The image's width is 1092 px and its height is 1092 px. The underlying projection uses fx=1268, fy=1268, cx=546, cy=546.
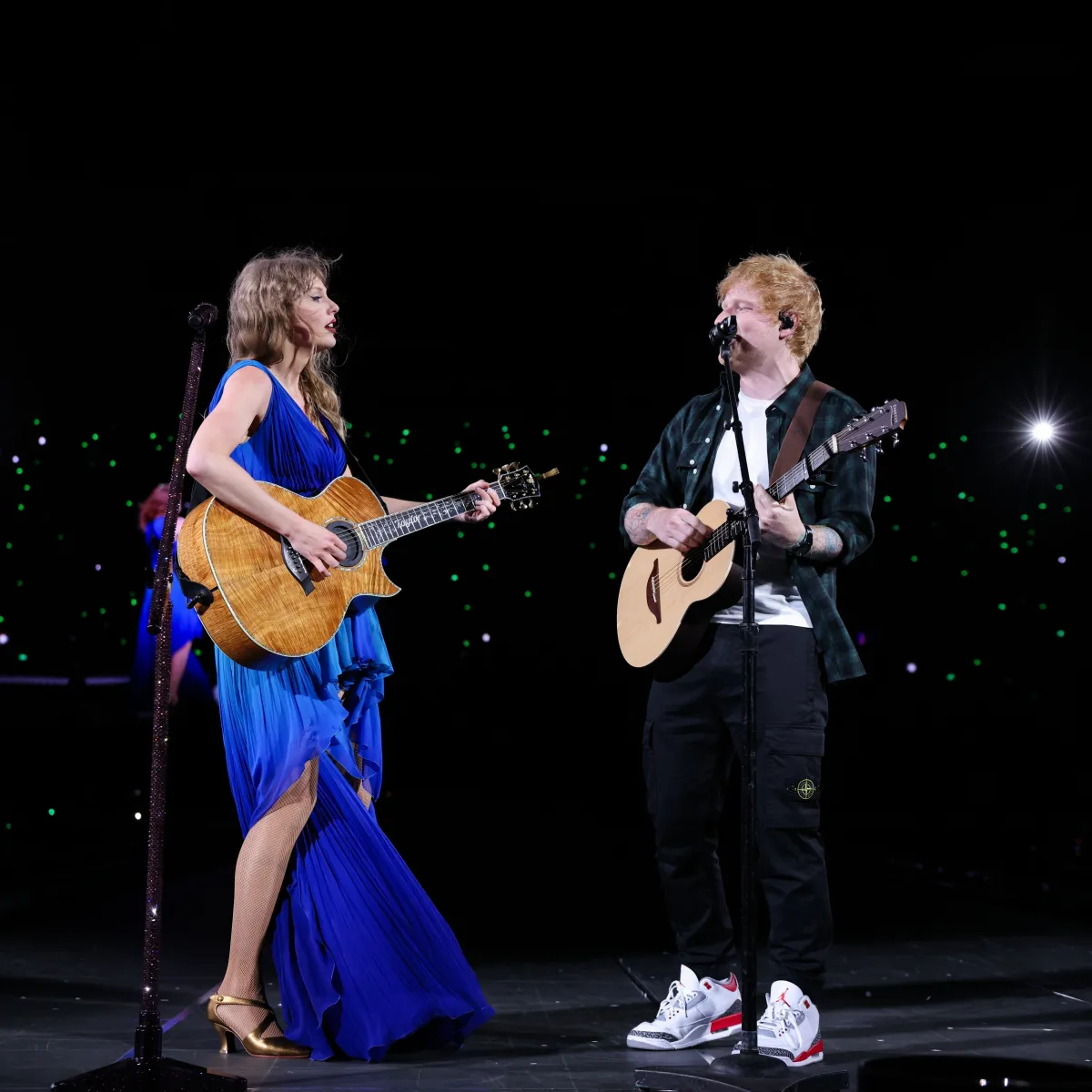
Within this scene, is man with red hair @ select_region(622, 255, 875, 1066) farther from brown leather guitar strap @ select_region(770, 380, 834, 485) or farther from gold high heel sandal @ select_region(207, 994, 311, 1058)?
gold high heel sandal @ select_region(207, 994, 311, 1058)

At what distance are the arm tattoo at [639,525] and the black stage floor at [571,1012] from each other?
4.32ft

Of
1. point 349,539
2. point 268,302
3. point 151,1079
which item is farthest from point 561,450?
point 151,1079

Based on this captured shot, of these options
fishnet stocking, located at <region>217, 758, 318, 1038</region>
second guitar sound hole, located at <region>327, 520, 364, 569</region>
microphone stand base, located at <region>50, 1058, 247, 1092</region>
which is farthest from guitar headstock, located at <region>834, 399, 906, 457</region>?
microphone stand base, located at <region>50, 1058, 247, 1092</region>

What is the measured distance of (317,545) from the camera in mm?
3117

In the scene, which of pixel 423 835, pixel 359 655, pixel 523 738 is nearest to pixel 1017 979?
pixel 359 655

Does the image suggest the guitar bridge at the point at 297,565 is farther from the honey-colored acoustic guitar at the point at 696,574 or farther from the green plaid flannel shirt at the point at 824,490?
the green plaid flannel shirt at the point at 824,490

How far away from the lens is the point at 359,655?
132 inches

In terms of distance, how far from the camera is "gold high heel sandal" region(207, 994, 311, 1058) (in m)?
3.06

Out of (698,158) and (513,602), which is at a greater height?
(698,158)

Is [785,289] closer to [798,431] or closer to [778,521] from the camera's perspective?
[798,431]

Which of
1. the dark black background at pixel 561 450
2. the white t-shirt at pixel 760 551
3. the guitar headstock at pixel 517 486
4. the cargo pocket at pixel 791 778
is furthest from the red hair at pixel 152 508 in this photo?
the cargo pocket at pixel 791 778

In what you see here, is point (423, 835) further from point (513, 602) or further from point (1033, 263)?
point (1033, 263)

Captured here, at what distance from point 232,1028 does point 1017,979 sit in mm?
2458

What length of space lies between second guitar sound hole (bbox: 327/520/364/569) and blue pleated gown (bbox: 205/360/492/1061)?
137mm
